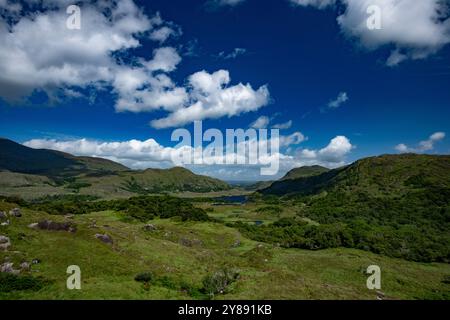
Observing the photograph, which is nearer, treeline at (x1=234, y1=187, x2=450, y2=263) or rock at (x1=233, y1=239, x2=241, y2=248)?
rock at (x1=233, y1=239, x2=241, y2=248)

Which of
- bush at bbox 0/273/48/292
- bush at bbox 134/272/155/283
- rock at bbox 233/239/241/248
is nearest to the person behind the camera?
bush at bbox 0/273/48/292

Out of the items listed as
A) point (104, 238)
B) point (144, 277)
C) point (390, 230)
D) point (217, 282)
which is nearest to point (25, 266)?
point (144, 277)

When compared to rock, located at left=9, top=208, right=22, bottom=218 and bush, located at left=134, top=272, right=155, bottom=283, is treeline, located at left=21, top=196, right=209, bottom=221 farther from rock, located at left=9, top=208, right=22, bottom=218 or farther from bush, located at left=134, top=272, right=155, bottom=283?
bush, located at left=134, top=272, right=155, bottom=283

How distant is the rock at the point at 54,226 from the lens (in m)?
48.0

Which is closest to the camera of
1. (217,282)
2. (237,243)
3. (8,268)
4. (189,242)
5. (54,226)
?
(8,268)

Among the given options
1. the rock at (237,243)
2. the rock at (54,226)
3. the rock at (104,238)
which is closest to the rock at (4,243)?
the rock at (54,226)

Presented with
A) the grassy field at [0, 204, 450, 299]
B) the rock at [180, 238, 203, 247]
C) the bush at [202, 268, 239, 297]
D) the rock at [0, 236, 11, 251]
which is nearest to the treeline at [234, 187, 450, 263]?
the rock at [180, 238, 203, 247]

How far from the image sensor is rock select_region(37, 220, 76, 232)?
47969 mm

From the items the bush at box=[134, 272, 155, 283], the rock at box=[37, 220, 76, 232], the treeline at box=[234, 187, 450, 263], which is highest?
the rock at box=[37, 220, 76, 232]

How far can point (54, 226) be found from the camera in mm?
48281

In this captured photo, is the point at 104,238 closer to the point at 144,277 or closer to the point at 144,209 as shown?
the point at 144,277
